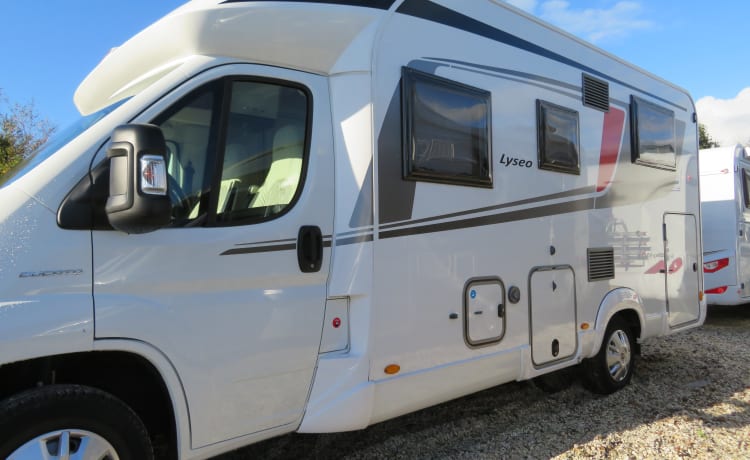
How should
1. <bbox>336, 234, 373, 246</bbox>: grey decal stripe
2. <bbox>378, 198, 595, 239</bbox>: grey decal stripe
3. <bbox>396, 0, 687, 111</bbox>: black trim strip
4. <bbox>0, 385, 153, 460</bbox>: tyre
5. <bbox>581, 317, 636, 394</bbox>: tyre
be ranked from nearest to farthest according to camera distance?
<bbox>0, 385, 153, 460</bbox>: tyre, <bbox>336, 234, 373, 246</bbox>: grey decal stripe, <bbox>378, 198, 595, 239</bbox>: grey decal stripe, <bbox>396, 0, 687, 111</bbox>: black trim strip, <bbox>581, 317, 636, 394</bbox>: tyre

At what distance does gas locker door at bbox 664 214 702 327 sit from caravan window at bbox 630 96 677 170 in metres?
0.62

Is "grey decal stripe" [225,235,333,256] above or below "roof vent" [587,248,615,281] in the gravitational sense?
above

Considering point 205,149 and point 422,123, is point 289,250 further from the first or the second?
point 422,123

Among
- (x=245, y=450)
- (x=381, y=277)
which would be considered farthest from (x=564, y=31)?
(x=245, y=450)

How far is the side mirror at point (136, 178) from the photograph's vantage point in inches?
91.5

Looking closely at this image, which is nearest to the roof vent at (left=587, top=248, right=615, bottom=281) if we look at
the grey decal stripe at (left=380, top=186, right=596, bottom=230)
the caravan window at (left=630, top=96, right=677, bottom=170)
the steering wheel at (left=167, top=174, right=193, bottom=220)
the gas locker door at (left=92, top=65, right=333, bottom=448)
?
the grey decal stripe at (left=380, top=186, right=596, bottom=230)

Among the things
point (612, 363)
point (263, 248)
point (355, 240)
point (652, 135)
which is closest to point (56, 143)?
point (263, 248)

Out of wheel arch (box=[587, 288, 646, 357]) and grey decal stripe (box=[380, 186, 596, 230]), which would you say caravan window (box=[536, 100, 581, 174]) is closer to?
grey decal stripe (box=[380, 186, 596, 230])

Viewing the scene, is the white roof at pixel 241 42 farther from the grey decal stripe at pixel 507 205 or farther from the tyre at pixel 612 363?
the tyre at pixel 612 363

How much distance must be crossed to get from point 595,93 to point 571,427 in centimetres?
290

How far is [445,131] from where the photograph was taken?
378 centimetres

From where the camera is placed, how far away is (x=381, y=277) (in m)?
3.35

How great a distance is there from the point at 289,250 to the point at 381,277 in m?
0.61

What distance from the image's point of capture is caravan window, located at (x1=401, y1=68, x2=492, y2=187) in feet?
11.7
